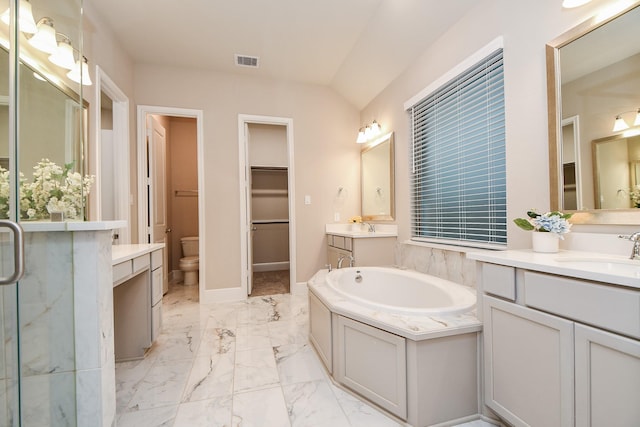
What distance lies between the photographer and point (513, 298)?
118 cm

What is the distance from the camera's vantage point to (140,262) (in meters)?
1.87

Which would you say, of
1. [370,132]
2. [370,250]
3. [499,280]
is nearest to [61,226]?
[499,280]

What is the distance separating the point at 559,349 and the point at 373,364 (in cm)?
82

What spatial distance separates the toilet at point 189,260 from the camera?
13.1 feet

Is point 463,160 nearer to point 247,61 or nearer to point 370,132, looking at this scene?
point 370,132

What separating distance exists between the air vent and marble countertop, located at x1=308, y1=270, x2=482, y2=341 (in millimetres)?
2882

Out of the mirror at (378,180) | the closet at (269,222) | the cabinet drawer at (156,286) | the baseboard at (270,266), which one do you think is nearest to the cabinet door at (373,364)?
the cabinet drawer at (156,286)

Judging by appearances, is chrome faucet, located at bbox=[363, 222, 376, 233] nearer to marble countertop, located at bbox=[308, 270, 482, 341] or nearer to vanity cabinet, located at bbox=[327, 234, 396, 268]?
vanity cabinet, located at bbox=[327, 234, 396, 268]

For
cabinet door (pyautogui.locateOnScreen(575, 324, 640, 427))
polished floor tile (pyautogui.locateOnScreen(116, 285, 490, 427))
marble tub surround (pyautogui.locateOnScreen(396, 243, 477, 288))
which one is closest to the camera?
cabinet door (pyautogui.locateOnScreen(575, 324, 640, 427))

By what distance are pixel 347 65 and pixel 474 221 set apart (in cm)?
233

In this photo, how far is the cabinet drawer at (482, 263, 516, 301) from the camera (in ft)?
3.89

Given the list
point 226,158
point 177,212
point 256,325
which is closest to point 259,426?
point 256,325

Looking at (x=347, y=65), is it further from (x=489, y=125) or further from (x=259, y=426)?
(x=259, y=426)

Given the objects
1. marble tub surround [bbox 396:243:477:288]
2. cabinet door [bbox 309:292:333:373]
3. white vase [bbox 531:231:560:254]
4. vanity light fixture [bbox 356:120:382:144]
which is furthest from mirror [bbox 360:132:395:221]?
white vase [bbox 531:231:560:254]
